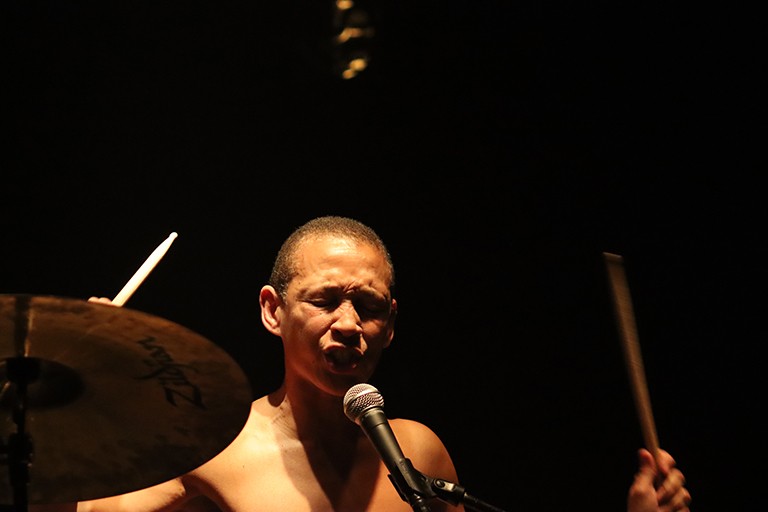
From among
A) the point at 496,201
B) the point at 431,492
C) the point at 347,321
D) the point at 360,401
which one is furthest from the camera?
the point at 496,201

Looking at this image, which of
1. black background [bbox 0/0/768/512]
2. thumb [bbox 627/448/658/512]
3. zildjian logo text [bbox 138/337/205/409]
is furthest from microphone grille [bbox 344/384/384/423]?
black background [bbox 0/0/768/512]

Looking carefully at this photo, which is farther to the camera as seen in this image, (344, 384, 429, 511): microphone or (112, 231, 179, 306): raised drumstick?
(112, 231, 179, 306): raised drumstick

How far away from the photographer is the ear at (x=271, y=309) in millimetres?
2070

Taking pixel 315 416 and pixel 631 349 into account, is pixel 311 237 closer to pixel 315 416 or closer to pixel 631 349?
pixel 315 416

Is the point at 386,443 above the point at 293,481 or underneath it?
above

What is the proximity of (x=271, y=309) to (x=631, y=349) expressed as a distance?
2.72 feet

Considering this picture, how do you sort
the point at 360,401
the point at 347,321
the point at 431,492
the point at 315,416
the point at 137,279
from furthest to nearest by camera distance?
the point at 315,416 → the point at 347,321 → the point at 137,279 → the point at 360,401 → the point at 431,492

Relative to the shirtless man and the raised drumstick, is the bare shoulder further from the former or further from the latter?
the raised drumstick

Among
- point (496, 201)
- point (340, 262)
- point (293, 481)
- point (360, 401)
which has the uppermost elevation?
point (496, 201)

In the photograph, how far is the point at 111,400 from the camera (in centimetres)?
148

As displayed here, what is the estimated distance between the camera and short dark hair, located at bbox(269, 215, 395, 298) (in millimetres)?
2061

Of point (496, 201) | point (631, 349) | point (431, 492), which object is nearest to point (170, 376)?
point (431, 492)

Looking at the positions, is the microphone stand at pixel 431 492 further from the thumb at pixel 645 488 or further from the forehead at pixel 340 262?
the forehead at pixel 340 262

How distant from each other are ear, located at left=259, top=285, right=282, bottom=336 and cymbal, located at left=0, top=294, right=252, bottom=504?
602 mm
